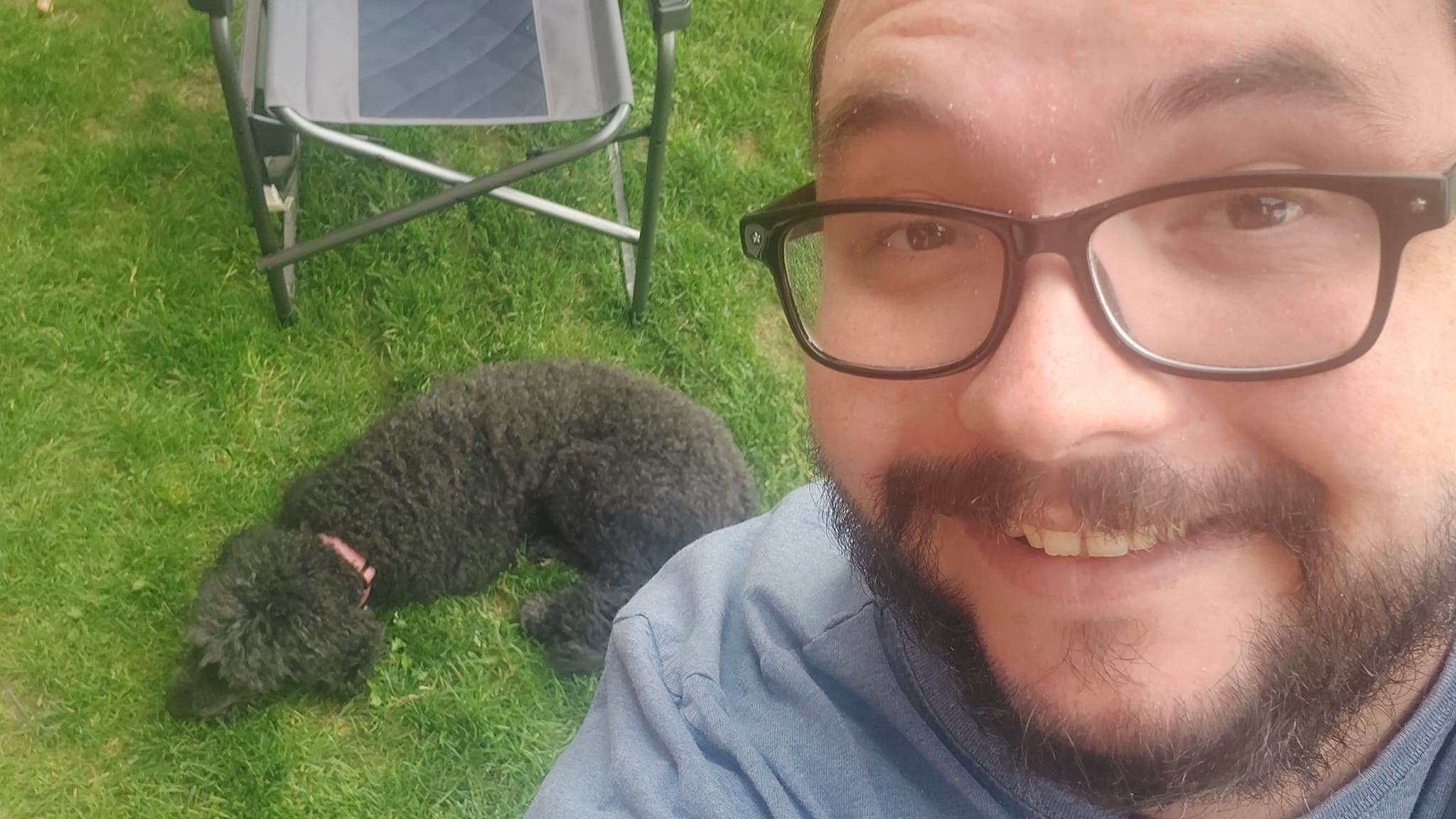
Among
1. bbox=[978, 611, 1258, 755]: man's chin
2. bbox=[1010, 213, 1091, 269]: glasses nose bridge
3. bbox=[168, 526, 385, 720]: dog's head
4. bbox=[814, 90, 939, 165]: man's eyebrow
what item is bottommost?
bbox=[168, 526, 385, 720]: dog's head

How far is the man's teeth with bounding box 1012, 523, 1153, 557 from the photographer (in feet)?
2.42

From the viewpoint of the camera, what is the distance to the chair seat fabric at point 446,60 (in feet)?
6.79

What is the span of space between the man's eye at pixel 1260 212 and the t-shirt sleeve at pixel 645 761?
663 millimetres

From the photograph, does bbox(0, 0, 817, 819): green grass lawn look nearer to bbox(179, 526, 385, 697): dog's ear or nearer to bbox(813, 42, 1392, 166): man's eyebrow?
bbox(179, 526, 385, 697): dog's ear

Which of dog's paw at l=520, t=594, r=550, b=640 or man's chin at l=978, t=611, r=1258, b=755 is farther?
dog's paw at l=520, t=594, r=550, b=640

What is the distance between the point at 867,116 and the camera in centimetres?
79

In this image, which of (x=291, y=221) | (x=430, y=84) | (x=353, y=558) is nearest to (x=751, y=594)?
(x=353, y=558)

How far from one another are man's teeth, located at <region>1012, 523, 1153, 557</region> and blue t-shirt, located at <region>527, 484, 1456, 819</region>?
238 mm

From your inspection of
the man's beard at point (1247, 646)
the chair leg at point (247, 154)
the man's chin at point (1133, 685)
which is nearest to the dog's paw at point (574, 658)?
the chair leg at point (247, 154)

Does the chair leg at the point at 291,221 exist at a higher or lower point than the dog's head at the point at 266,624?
higher

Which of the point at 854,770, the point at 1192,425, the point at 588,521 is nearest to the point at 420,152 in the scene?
the point at 588,521

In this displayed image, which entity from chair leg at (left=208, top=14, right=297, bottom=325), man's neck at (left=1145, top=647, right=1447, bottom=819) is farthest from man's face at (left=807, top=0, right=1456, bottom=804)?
chair leg at (left=208, top=14, right=297, bottom=325)

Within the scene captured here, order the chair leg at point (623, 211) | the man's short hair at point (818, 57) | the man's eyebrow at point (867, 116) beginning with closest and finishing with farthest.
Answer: the man's eyebrow at point (867, 116)
the man's short hair at point (818, 57)
the chair leg at point (623, 211)

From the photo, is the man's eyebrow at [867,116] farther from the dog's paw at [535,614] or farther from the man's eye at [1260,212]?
the dog's paw at [535,614]
